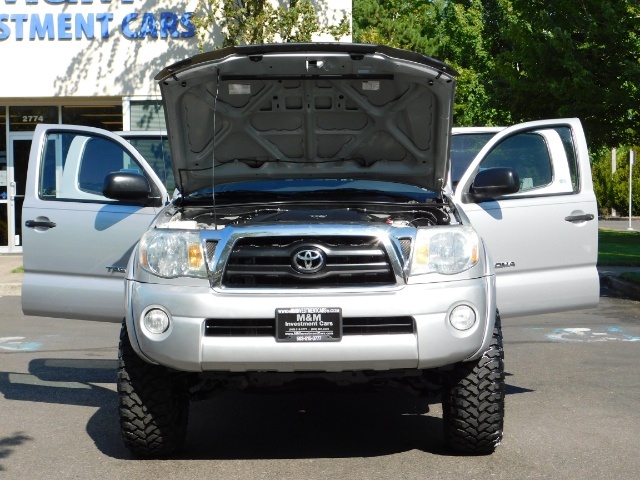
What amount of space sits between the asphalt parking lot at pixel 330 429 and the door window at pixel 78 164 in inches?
55.7

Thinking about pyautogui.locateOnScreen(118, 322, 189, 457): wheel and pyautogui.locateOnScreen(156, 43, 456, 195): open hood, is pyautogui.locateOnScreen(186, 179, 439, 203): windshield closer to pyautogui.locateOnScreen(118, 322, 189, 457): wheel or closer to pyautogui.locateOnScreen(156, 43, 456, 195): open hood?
pyautogui.locateOnScreen(156, 43, 456, 195): open hood

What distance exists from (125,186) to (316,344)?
2067 millimetres

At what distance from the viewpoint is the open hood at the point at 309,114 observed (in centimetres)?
634

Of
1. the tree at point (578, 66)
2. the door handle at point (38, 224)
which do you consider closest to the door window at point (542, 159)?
the door handle at point (38, 224)

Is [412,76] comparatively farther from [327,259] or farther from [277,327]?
[277,327]

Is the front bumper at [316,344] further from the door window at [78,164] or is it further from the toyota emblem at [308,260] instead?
the door window at [78,164]

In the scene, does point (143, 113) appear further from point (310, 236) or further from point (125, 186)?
point (310, 236)

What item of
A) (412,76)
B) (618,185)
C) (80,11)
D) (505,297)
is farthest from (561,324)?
(618,185)

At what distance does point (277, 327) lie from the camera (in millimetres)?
5441

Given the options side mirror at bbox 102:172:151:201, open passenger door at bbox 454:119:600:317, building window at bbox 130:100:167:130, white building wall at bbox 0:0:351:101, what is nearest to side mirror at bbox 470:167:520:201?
open passenger door at bbox 454:119:600:317

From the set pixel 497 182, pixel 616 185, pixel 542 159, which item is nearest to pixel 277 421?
pixel 497 182

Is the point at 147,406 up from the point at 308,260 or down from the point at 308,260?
down

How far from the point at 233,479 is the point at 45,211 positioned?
2707mm

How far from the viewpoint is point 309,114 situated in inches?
278
